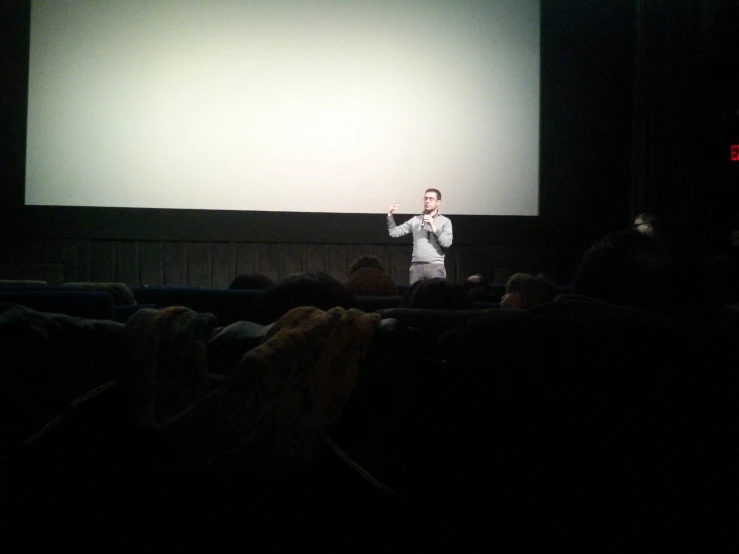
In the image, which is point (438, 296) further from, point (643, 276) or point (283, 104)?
point (283, 104)

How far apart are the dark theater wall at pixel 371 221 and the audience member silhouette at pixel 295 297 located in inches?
188

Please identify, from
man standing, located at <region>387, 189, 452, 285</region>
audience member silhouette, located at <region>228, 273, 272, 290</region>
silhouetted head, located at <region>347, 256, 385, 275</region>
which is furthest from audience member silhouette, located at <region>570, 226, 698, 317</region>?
man standing, located at <region>387, 189, 452, 285</region>

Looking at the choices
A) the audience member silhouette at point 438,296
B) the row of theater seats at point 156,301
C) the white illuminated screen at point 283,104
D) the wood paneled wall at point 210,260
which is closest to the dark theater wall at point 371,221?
the wood paneled wall at point 210,260

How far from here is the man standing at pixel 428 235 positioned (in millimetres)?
5668

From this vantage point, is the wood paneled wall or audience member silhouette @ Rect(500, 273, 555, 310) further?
the wood paneled wall

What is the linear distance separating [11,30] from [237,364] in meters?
6.08

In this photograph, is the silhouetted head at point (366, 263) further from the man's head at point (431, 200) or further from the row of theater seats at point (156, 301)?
the man's head at point (431, 200)

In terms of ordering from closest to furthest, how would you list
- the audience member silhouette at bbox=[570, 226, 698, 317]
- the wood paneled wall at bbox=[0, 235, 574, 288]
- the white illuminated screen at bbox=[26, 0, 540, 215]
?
the audience member silhouette at bbox=[570, 226, 698, 317] < the white illuminated screen at bbox=[26, 0, 540, 215] < the wood paneled wall at bbox=[0, 235, 574, 288]

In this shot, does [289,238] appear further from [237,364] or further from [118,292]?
[237,364]

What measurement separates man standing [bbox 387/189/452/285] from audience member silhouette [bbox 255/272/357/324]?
4215 millimetres

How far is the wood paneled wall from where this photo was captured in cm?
609

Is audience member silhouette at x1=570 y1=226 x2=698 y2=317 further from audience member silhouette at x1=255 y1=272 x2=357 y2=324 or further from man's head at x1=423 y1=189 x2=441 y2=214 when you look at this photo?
man's head at x1=423 y1=189 x2=441 y2=214

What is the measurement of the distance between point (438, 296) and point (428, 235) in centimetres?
385

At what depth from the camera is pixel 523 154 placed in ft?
21.1
